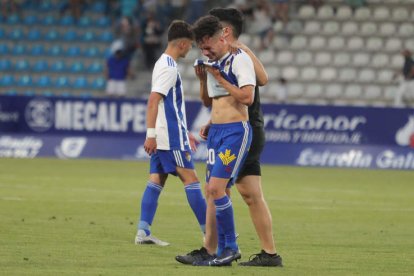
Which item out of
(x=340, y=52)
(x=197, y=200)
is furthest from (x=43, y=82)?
(x=197, y=200)

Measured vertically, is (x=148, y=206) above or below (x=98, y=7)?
below

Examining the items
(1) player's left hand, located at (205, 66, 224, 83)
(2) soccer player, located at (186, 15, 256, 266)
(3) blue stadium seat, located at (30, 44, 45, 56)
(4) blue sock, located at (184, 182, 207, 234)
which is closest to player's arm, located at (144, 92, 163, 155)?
(4) blue sock, located at (184, 182, 207, 234)

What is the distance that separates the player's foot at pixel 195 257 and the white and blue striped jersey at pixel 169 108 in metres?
1.65

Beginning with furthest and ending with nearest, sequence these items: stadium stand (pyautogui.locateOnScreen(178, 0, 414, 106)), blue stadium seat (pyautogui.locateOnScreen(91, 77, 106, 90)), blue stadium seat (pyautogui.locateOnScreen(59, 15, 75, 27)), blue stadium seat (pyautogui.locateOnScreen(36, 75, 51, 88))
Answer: blue stadium seat (pyautogui.locateOnScreen(59, 15, 75, 27)) < blue stadium seat (pyautogui.locateOnScreen(36, 75, 51, 88)) < blue stadium seat (pyautogui.locateOnScreen(91, 77, 106, 90)) < stadium stand (pyautogui.locateOnScreen(178, 0, 414, 106))

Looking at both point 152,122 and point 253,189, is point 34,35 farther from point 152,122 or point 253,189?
point 253,189

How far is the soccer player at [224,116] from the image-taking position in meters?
9.83

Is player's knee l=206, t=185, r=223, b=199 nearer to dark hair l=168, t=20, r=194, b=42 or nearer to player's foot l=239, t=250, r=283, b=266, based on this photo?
player's foot l=239, t=250, r=283, b=266

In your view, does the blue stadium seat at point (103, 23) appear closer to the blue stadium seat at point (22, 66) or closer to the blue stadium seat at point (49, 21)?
the blue stadium seat at point (49, 21)

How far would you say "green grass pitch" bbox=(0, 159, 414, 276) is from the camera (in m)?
10.1

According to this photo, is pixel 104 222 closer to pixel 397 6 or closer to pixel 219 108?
pixel 219 108

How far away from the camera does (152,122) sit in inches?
454

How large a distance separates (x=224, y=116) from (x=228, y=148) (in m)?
0.32

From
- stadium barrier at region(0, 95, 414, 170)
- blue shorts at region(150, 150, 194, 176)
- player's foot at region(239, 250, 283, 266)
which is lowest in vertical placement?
stadium barrier at region(0, 95, 414, 170)

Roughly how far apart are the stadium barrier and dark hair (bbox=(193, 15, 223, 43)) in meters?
15.9
